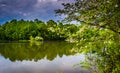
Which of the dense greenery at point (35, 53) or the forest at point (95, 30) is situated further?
the dense greenery at point (35, 53)

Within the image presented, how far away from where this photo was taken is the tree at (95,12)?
6.40 meters

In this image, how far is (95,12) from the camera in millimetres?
6496

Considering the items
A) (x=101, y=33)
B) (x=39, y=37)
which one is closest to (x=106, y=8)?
(x=101, y=33)

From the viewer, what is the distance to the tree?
6398 mm

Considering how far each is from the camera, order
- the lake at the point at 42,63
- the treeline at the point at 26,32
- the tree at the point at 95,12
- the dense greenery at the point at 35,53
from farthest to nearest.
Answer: the treeline at the point at 26,32 < the dense greenery at the point at 35,53 < the lake at the point at 42,63 < the tree at the point at 95,12

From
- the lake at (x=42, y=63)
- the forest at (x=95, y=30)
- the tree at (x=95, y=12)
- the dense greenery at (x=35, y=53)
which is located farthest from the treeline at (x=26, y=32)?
the tree at (x=95, y=12)

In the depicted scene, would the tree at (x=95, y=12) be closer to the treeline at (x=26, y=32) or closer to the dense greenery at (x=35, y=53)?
the dense greenery at (x=35, y=53)

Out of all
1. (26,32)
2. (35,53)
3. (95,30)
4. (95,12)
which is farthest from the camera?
(26,32)

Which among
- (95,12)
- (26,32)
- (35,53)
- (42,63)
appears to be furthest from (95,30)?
(26,32)

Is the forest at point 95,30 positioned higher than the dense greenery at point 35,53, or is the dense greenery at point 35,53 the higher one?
the forest at point 95,30

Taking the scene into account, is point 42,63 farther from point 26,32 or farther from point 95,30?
point 26,32

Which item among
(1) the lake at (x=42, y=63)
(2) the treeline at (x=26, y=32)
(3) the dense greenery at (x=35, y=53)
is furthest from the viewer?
(2) the treeline at (x=26, y=32)

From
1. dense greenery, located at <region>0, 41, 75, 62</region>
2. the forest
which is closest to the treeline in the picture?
dense greenery, located at <region>0, 41, 75, 62</region>

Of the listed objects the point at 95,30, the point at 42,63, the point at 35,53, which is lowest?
the point at 42,63
